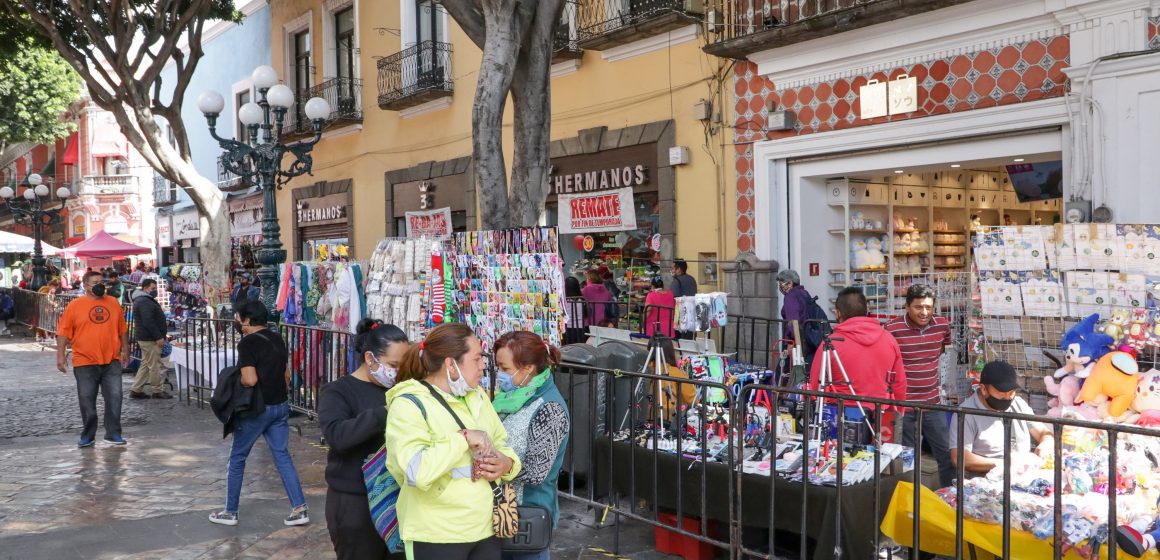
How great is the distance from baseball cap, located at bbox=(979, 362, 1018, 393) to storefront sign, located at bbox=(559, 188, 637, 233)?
8841 mm

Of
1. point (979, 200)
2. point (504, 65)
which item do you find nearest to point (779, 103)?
point (979, 200)

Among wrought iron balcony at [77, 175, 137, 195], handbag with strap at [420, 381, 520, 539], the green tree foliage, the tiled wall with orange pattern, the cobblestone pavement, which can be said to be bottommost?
the cobblestone pavement

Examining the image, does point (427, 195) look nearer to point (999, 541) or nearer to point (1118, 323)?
point (1118, 323)

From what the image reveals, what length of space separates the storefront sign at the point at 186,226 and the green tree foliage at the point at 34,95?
4.54 meters

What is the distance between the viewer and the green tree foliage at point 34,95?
2638 cm

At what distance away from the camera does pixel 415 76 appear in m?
17.8

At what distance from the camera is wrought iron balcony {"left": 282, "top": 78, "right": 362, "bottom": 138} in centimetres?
1998

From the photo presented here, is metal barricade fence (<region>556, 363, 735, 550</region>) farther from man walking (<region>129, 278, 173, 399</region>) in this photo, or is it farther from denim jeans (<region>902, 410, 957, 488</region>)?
man walking (<region>129, 278, 173, 399</region>)

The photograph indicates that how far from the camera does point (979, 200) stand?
13148 mm

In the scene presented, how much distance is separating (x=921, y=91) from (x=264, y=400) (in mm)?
7659

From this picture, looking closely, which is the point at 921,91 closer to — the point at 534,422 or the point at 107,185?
the point at 534,422

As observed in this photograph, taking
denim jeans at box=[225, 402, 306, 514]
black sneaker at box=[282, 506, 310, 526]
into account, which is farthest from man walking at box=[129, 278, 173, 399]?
black sneaker at box=[282, 506, 310, 526]

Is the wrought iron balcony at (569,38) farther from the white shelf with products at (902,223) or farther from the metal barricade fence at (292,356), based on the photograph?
the metal barricade fence at (292,356)

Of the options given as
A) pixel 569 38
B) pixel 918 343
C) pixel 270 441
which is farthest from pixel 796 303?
pixel 270 441
